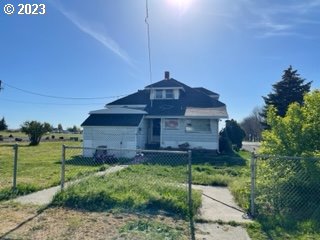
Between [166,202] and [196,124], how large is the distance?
602 inches

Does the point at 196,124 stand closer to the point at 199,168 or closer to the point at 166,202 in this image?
the point at 199,168

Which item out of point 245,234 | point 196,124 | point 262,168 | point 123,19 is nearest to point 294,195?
point 262,168

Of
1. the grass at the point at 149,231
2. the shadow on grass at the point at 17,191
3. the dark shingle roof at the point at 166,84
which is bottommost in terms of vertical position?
the grass at the point at 149,231

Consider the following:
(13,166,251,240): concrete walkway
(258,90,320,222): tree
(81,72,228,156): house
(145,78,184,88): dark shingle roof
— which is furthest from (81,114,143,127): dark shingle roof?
(258,90,320,222): tree

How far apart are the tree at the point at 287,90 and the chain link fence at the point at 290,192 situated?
2565 cm

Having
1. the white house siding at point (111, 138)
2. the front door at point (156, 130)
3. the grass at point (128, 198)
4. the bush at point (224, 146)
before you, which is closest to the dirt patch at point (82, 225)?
the grass at point (128, 198)

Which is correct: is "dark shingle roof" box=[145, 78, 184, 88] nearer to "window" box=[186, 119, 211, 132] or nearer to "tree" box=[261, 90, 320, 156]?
"window" box=[186, 119, 211, 132]

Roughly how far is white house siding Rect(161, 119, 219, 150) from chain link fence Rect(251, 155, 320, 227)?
14.1m

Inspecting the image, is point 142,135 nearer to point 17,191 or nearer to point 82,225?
point 17,191

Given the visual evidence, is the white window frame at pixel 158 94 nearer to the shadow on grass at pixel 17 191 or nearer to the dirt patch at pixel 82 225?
the shadow on grass at pixel 17 191

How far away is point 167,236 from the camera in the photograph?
197 inches

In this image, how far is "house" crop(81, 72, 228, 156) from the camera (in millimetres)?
19406

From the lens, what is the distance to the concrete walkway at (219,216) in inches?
203

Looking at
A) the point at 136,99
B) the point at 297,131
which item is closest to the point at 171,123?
the point at 136,99
